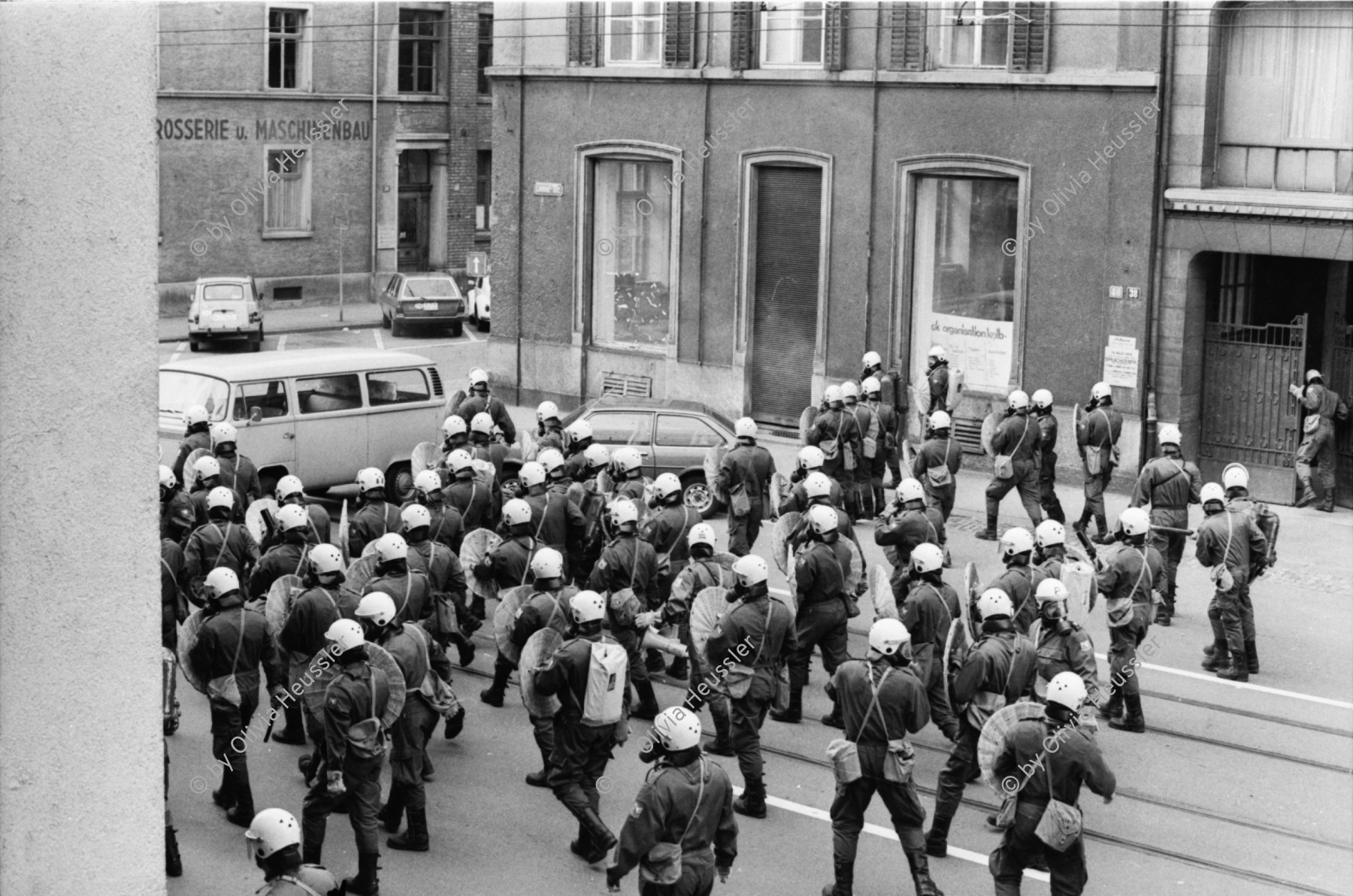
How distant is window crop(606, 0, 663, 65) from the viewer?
89.0 ft

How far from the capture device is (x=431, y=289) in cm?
3828

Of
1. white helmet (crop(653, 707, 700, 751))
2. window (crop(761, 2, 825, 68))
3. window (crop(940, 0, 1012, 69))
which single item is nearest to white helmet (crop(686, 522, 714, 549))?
white helmet (crop(653, 707, 700, 751))

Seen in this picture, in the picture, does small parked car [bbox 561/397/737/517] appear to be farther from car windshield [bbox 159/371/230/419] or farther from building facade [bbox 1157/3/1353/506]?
building facade [bbox 1157/3/1353/506]

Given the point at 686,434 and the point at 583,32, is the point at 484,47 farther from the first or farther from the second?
the point at 686,434

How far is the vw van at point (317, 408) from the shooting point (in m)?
20.0

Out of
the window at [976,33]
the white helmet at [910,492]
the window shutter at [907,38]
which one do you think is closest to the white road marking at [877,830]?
the white helmet at [910,492]

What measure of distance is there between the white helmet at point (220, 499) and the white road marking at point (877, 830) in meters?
4.73

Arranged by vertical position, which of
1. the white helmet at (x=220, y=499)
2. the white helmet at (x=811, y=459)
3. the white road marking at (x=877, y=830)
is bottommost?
the white road marking at (x=877, y=830)

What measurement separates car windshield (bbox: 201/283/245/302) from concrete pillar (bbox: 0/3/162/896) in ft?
104

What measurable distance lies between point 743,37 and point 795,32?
76 cm

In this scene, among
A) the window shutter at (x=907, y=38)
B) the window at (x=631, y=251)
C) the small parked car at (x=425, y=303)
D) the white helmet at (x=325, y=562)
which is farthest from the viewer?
the small parked car at (x=425, y=303)

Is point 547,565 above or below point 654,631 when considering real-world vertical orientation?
above

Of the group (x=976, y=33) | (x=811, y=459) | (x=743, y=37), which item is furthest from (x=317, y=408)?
(x=976, y=33)

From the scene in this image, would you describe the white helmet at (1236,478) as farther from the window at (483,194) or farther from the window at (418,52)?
the window at (483,194)
